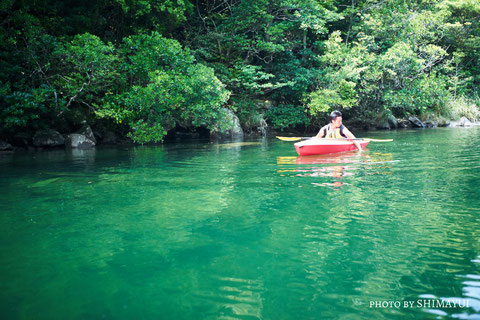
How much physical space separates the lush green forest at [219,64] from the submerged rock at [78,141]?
38.7 inches

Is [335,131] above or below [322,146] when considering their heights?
above

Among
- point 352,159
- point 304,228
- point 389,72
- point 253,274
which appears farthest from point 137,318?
point 389,72

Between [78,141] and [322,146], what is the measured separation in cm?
950

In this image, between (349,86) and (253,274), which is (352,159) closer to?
(253,274)

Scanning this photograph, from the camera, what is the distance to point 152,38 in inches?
536

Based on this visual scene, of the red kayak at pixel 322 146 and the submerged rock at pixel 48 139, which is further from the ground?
the submerged rock at pixel 48 139

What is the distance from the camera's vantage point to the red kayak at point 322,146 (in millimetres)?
8336

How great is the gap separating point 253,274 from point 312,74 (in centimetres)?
1788

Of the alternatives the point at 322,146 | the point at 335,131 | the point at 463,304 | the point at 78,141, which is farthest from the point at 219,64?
the point at 463,304

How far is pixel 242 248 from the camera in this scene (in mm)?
2955

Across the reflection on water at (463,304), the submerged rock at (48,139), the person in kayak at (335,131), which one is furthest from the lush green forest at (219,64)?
the reflection on water at (463,304)

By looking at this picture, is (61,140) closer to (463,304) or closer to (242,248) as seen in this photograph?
(242,248)

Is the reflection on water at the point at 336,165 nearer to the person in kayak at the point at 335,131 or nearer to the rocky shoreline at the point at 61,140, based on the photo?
the person in kayak at the point at 335,131

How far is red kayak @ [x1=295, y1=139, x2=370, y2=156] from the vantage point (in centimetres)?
834
